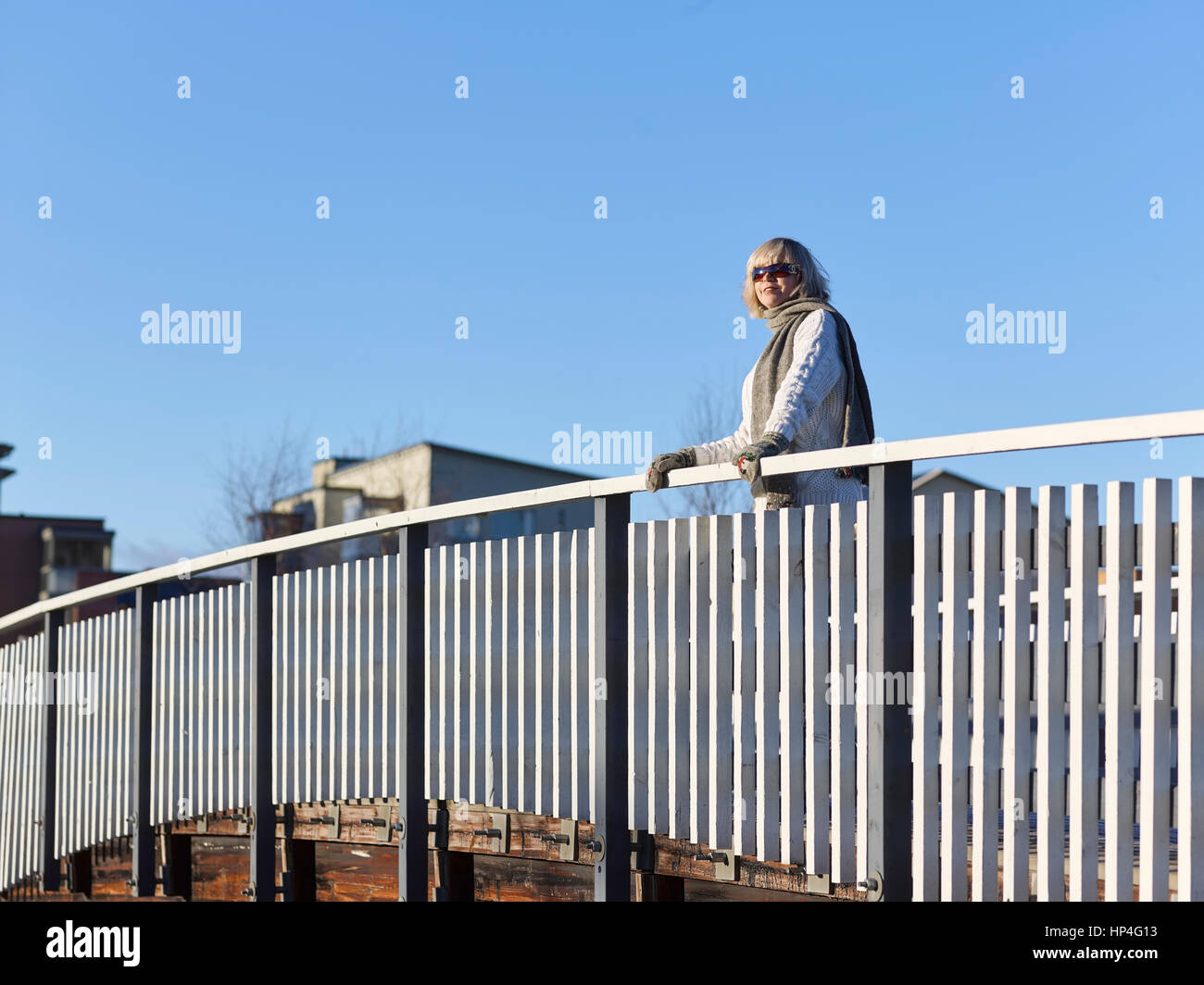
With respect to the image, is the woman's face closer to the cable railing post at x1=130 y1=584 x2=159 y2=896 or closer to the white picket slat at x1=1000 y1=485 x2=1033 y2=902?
the white picket slat at x1=1000 y1=485 x2=1033 y2=902

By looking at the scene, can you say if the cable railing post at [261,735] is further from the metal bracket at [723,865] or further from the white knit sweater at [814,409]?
the metal bracket at [723,865]

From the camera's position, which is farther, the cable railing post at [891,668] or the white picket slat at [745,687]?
the white picket slat at [745,687]

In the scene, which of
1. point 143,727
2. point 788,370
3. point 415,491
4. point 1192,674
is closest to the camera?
point 1192,674

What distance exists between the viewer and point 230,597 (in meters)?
7.82

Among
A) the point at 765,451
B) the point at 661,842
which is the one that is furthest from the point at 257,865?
the point at 765,451

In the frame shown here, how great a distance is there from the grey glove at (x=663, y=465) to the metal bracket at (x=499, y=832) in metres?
1.93

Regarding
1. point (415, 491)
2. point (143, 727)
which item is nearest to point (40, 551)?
point (415, 491)

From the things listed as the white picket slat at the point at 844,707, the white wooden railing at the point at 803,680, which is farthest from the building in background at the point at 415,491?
the white picket slat at the point at 844,707

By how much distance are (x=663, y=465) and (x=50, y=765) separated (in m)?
7.04

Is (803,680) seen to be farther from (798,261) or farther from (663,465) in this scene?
(798,261)

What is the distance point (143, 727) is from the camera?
8.50 meters

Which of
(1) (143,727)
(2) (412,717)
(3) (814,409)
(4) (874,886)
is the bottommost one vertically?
(1) (143,727)

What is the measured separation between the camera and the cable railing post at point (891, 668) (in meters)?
3.71

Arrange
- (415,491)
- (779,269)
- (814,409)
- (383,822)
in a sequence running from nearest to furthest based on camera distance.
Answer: (814,409) < (779,269) < (383,822) < (415,491)
